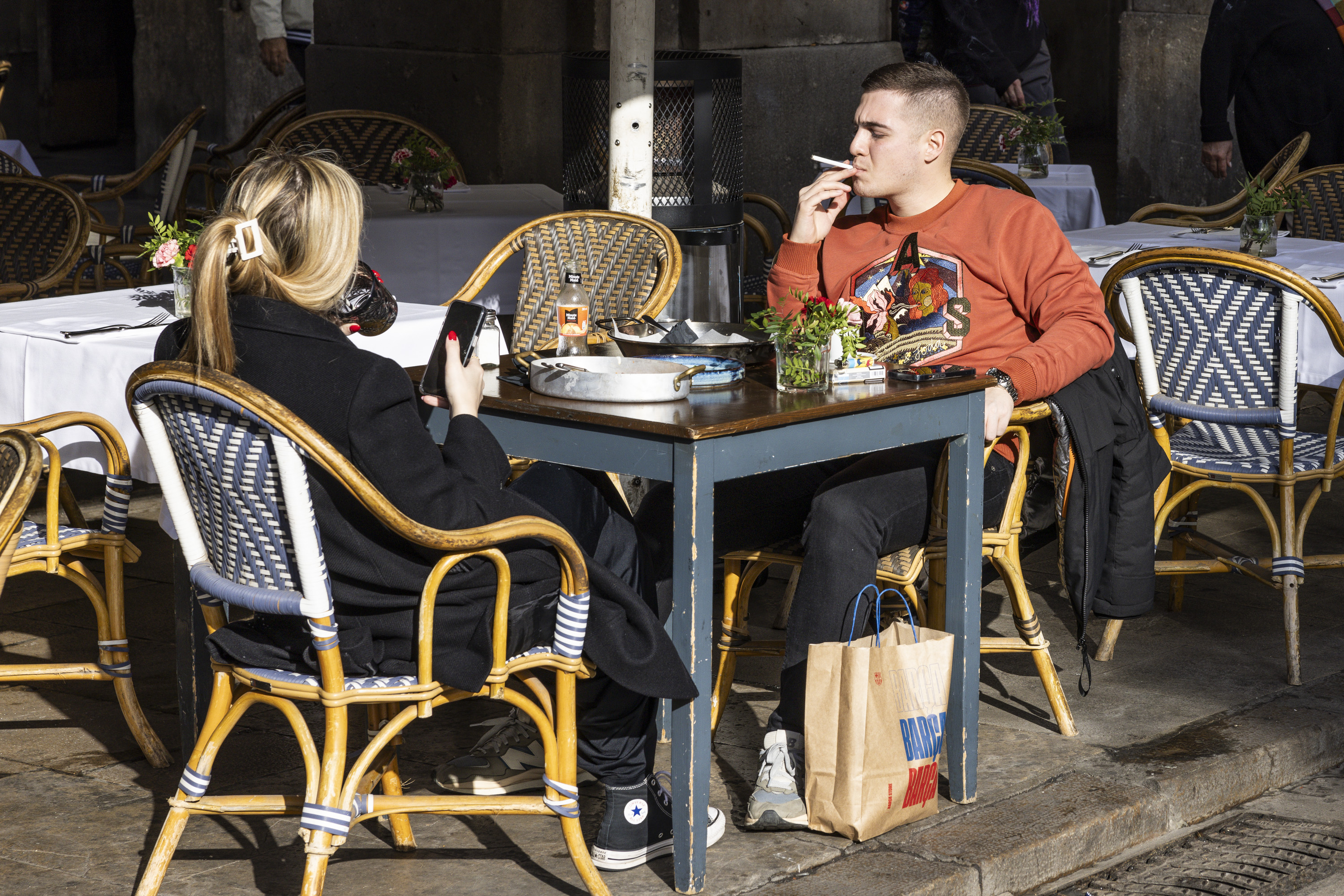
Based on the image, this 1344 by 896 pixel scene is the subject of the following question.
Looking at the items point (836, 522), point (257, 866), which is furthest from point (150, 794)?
point (836, 522)

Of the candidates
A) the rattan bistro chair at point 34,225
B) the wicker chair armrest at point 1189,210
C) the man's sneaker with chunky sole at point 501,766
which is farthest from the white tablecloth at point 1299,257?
the rattan bistro chair at point 34,225

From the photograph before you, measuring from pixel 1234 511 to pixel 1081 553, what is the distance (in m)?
2.14

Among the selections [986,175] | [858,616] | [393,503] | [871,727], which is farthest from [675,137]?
[393,503]

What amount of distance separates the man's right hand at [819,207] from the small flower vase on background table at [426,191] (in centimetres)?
232

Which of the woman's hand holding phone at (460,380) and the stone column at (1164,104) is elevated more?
the stone column at (1164,104)

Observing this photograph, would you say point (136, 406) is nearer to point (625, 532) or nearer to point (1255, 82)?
point (625, 532)

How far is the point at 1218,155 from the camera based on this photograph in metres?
7.26

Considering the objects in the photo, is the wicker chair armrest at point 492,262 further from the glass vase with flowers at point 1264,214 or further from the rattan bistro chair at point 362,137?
the rattan bistro chair at point 362,137

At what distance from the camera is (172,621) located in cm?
448

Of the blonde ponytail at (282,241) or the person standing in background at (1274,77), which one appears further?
the person standing in background at (1274,77)

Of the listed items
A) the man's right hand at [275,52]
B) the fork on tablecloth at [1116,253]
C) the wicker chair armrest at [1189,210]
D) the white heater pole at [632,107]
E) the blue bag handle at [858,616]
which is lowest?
the blue bag handle at [858,616]

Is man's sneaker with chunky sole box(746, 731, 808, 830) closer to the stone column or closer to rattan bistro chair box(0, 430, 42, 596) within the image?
rattan bistro chair box(0, 430, 42, 596)

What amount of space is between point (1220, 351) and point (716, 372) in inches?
64.8

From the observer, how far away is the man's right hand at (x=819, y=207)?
388cm
